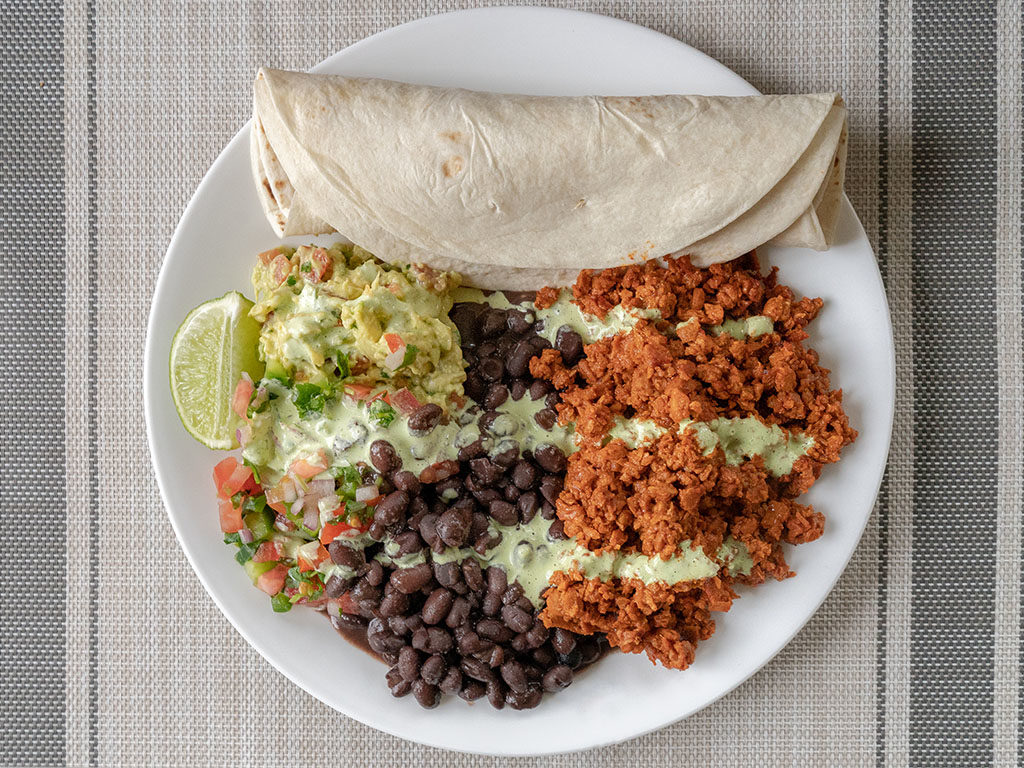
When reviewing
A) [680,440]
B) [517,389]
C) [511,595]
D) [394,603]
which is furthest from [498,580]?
[680,440]

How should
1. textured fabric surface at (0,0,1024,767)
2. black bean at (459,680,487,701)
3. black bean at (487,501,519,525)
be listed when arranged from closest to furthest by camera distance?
black bean at (487,501,519,525)
black bean at (459,680,487,701)
textured fabric surface at (0,0,1024,767)

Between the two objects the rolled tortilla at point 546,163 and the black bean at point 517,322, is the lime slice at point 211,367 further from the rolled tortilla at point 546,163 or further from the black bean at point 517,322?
the black bean at point 517,322

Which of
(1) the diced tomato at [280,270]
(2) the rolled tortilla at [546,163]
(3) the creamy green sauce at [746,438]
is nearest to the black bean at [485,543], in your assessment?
(3) the creamy green sauce at [746,438]

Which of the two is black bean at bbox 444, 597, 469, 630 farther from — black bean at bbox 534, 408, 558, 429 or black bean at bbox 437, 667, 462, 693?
black bean at bbox 534, 408, 558, 429

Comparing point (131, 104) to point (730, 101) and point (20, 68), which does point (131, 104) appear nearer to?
point (20, 68)

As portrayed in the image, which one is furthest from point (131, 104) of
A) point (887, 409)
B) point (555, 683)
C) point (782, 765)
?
point (782, 765)

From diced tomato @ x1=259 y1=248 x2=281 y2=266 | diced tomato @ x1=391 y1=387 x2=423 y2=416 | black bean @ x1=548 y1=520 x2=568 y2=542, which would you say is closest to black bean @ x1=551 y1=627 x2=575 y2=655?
black bean @ x1=548 y1=520 x2=568 y2=542
